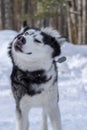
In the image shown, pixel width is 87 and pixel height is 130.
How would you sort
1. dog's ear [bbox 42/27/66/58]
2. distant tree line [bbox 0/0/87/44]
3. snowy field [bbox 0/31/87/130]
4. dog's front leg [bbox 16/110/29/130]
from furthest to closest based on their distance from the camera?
distant tree line [bbox 0/0/87/44], snowy field [bbox 0/31/87/130], dog's front leg [bbox 16/110/29/130], dog's ear [bbox 42/27/66/58]

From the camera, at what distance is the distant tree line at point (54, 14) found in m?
15.9

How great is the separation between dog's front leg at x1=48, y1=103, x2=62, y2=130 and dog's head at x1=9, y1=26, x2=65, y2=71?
53 centimetres

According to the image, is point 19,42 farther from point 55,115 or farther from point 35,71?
point 55,115

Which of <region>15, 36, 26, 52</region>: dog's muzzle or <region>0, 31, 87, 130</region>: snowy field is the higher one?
<region>15, 36, 26, 52</region>: dog's muzzle

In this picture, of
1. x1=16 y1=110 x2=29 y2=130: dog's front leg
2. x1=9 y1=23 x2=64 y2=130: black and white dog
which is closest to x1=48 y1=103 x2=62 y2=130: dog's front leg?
x1=9 y1=23 x2=64 y2=130: black and white dog

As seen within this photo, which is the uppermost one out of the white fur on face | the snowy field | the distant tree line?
the white fur on face

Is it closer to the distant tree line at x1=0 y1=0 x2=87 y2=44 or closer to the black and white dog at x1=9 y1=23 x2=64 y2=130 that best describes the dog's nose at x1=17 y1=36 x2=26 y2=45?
the black and white dog at x1=9 y1=23 x2=64 y2=130

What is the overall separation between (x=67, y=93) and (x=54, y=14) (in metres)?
8.35

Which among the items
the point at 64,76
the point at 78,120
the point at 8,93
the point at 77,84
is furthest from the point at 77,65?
the point at 78,120

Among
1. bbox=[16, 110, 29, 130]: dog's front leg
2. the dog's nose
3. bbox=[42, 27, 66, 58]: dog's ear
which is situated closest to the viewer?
the dog's nose

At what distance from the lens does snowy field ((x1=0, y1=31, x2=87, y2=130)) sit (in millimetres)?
6285

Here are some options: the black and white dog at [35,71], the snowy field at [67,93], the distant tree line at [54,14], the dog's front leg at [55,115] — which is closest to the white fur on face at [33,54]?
the black and white dog at [35,71]

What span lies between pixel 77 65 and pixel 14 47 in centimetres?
603

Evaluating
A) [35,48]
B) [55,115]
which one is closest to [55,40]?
[35,48]
